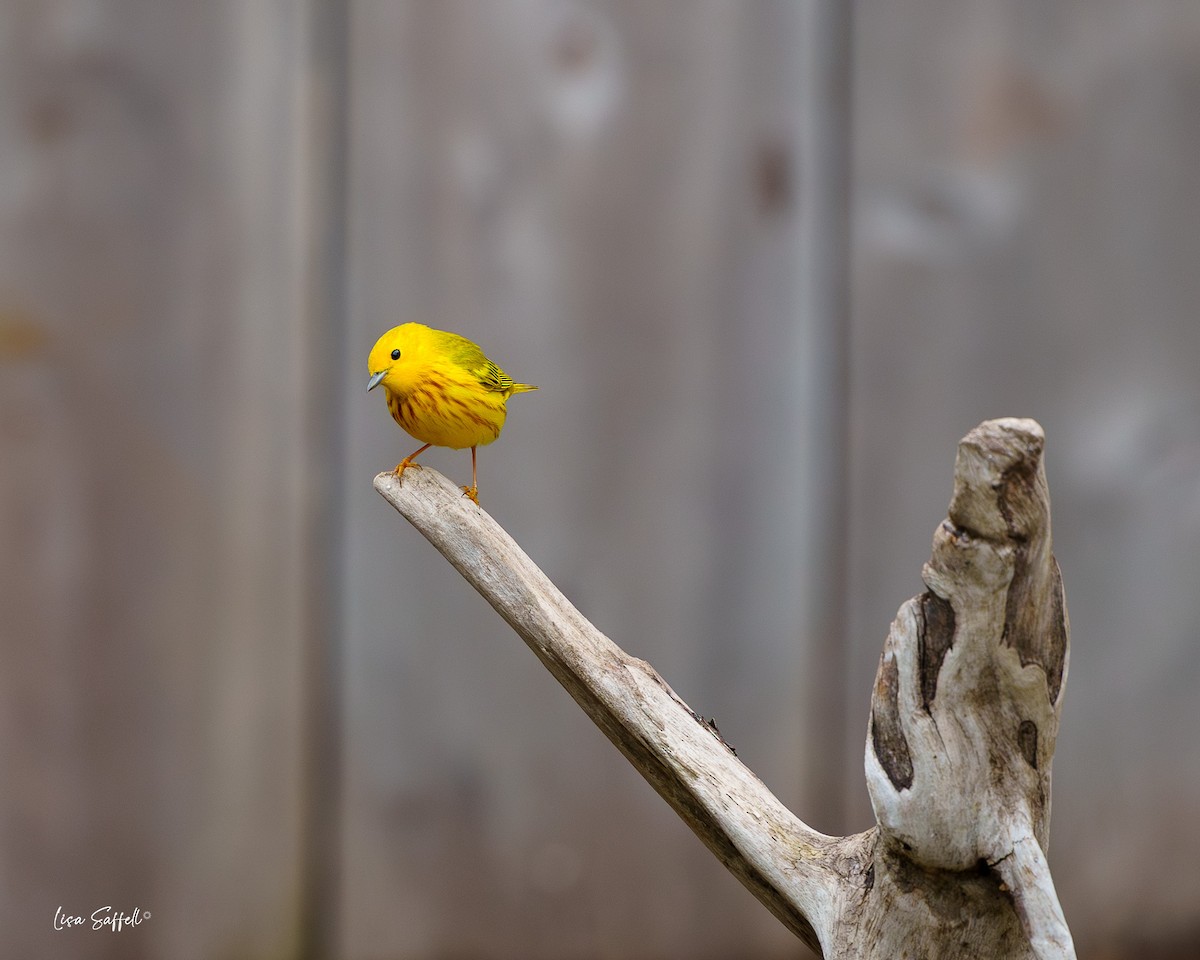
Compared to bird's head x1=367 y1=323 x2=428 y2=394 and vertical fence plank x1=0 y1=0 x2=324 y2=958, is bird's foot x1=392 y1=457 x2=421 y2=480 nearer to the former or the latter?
bird's head x1=367 y1=323 x2=428 y2=394

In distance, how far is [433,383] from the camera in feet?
2.51

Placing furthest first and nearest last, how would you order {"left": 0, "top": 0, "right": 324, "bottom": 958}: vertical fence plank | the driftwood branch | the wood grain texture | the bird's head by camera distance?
{"left": 0, "top": 0, "right": 324, "bottom": 958}: vertical fence plank, the bird's head, the wood grain texture, the driftwood branch

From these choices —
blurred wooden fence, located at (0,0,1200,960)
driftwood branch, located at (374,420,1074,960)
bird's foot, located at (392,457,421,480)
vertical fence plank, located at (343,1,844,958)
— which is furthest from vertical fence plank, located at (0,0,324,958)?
driftwood branch, located at (374,420,1074,960)

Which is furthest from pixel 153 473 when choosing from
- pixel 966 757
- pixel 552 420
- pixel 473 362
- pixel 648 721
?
pixel 966 757

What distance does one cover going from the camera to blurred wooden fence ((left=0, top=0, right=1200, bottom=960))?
117 centimetres

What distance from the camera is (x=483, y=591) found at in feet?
2.47

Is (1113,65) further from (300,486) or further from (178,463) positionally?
(178,463)

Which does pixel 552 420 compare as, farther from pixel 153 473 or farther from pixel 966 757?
pixel 966 757

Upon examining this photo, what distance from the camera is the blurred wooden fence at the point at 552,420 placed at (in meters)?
1.17

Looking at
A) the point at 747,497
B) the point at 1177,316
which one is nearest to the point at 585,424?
the point at 747,497
